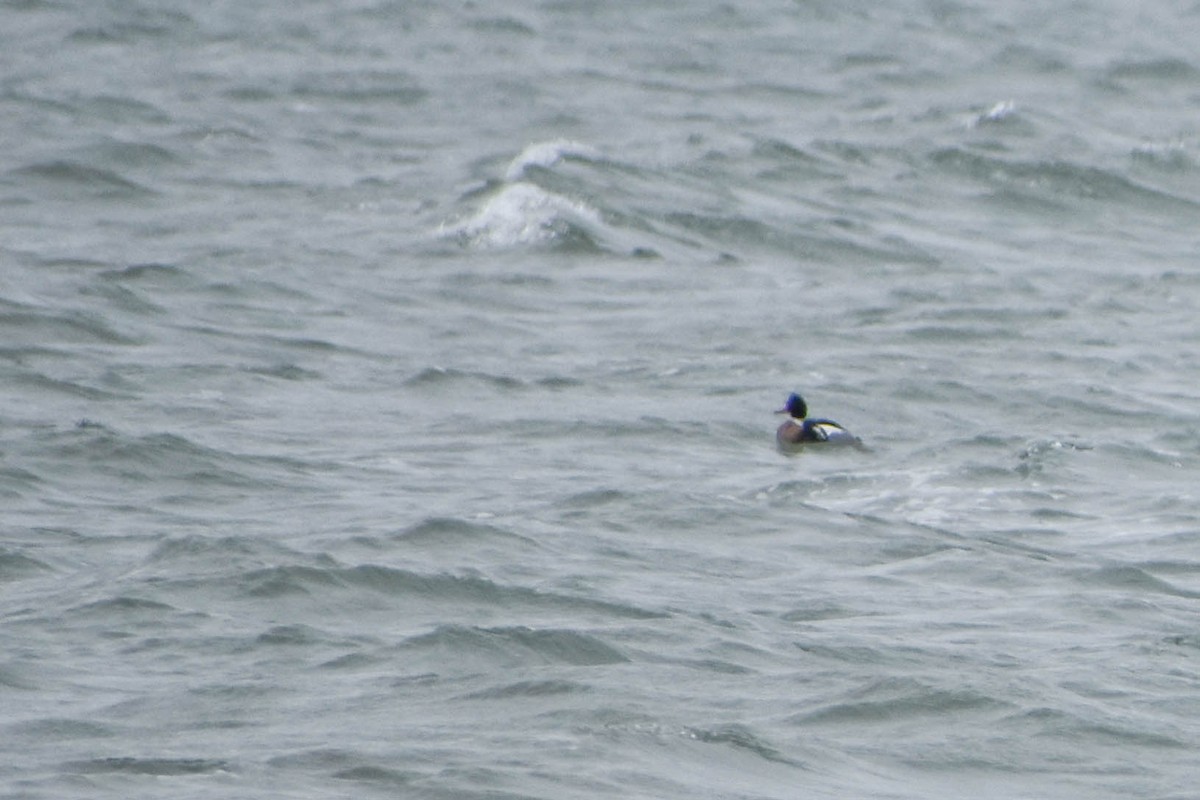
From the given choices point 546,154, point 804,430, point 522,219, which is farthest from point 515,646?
point 546,154

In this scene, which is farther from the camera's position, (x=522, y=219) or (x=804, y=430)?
(x=522, y=219)

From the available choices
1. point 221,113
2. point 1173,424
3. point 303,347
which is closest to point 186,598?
point 303,347

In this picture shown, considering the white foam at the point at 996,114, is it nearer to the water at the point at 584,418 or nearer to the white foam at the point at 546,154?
the water at the point at 584,418

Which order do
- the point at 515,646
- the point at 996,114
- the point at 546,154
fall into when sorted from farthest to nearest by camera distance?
the point at 996,114 < the point at 546,154 < the point at 515,646

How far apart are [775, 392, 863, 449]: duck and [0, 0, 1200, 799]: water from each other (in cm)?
18

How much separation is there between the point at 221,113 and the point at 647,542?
1575 centimetres

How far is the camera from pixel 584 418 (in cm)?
1606

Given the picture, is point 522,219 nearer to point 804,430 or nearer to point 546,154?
point 546,154

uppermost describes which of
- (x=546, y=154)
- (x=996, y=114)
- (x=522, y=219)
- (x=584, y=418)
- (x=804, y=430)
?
(x=996, y=114)

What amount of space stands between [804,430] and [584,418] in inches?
57.3

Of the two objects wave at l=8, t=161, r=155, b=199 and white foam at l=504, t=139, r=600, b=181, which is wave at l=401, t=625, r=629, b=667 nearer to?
white foam at l=504, t=139, r=600, b=181

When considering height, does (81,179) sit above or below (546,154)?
below

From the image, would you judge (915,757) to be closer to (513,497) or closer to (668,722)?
(668,722)

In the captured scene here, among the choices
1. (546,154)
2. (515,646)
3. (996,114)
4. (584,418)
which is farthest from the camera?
(996,114)
